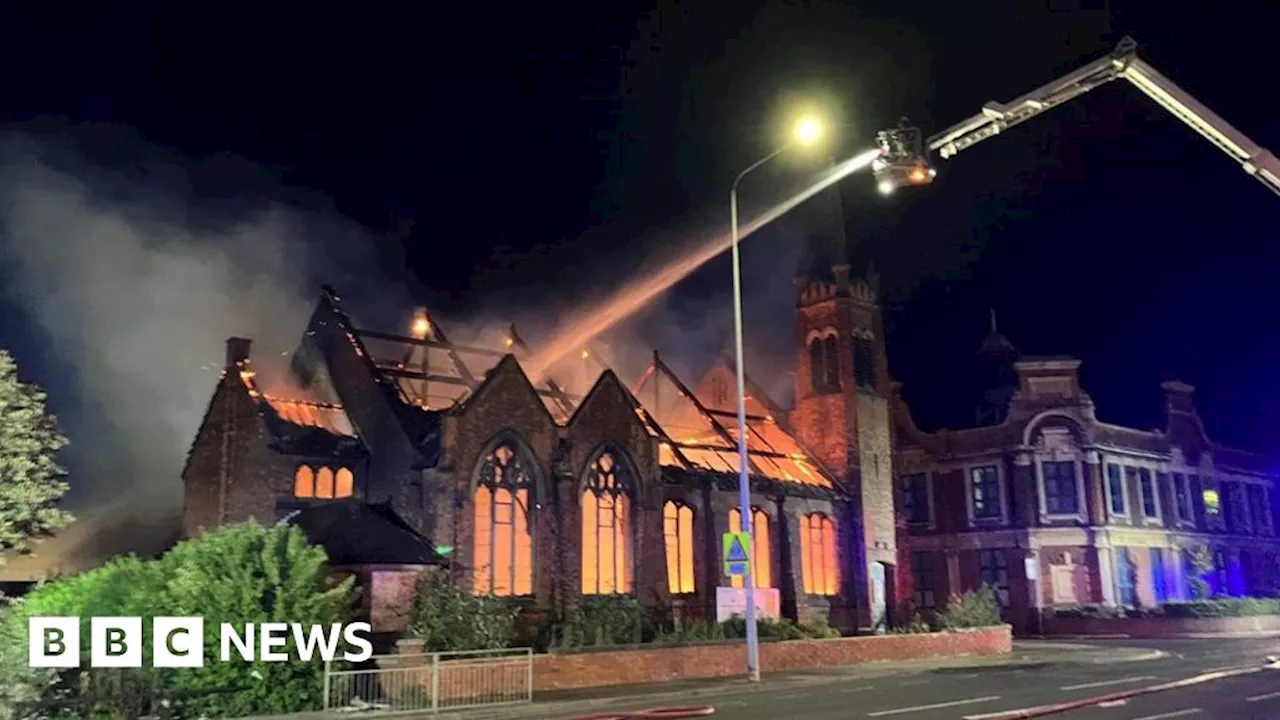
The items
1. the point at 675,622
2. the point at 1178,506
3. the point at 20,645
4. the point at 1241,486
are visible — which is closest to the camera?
the point at 20,645

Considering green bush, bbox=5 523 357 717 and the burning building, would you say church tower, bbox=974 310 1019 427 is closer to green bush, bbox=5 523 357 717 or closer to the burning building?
the burning building

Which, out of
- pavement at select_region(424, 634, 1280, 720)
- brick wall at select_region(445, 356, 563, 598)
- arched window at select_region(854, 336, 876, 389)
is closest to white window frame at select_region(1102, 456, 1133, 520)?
arched window at select_region(854, 336, 876, 389)

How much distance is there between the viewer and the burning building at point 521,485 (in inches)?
1265

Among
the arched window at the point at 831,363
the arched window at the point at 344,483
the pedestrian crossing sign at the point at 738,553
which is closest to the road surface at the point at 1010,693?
the pedestrian crossing sign at the point at 738,553

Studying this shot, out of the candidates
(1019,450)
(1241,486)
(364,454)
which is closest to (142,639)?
(364,454)

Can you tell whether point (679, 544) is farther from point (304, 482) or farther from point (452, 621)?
point (452, 621)

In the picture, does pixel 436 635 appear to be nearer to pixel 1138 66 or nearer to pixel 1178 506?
pixel 1138 66

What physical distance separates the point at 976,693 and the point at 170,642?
15.1 meters

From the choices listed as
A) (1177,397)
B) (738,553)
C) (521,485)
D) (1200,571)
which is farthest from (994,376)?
(738,553)

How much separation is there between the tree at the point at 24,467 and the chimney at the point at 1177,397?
5973 cm

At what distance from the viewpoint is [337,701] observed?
19.2 meters

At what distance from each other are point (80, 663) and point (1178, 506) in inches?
2268

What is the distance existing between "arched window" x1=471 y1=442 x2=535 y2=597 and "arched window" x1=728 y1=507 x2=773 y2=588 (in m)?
9.56

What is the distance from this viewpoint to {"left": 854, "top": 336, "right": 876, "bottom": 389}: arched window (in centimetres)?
4709
